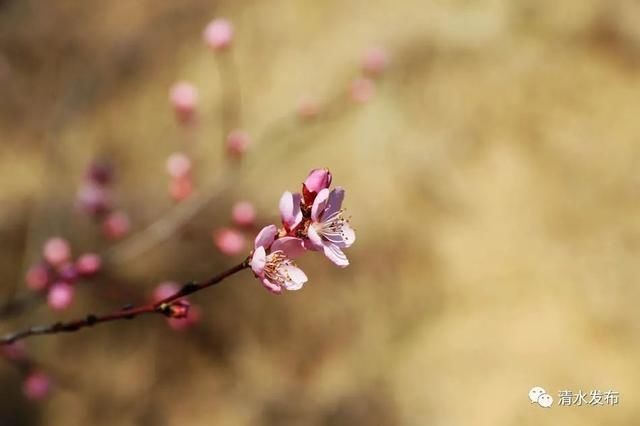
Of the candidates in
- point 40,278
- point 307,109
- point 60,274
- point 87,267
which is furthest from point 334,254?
point 307,109

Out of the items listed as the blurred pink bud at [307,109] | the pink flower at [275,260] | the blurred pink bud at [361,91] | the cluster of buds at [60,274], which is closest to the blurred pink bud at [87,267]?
the cluster of buds at [60,274]

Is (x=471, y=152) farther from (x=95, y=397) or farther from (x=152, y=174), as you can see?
(x=95, y=397)

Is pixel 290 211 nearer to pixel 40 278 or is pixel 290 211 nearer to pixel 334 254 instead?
pixel 334 254

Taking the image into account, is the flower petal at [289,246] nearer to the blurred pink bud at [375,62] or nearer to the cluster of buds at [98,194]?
the cluster of buds at [98,194]

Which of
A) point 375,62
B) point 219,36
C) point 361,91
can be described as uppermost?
point 375,62

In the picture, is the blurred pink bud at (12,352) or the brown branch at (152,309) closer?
the brown branch at (152,309)

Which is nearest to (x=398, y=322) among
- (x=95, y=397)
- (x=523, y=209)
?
(x=523, y=209)
